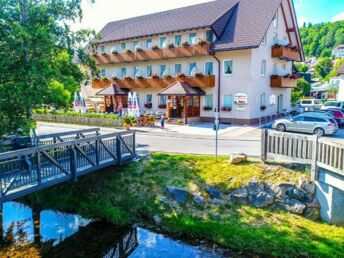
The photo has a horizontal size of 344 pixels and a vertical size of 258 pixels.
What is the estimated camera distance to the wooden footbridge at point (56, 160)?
9.34m

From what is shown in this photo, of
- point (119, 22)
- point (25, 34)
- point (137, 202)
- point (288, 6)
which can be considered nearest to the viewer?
point (25, 34)

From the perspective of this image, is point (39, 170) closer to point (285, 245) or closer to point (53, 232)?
point (53, 232)

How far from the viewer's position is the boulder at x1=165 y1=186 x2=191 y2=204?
40.7 feet

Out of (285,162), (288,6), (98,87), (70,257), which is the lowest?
(70,257)

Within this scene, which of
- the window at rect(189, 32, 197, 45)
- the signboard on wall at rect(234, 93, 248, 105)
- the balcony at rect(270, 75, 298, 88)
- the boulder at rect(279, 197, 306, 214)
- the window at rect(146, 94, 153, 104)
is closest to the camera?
the boulder at rect(279, 197, 306, 214)

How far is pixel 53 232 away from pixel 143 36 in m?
27.2

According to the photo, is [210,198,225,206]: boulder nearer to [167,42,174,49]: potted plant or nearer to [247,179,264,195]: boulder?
[247,179,264,195]: boulder

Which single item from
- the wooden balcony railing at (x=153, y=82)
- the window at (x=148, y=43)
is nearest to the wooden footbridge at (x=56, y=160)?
the wooden balcony railing at (x=153, y=82)

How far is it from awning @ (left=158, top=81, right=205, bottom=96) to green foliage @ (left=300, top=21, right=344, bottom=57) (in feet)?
544

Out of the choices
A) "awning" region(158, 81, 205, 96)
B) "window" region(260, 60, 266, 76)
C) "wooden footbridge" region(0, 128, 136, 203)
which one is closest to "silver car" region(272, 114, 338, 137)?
"window" region(260, 60, 266, 76)

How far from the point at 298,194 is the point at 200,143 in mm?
8518

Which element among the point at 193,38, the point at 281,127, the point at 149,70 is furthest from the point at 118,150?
the point at 149,70

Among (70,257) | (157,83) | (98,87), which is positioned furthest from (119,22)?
(70,257)

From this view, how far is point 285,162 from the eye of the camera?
1308cm
